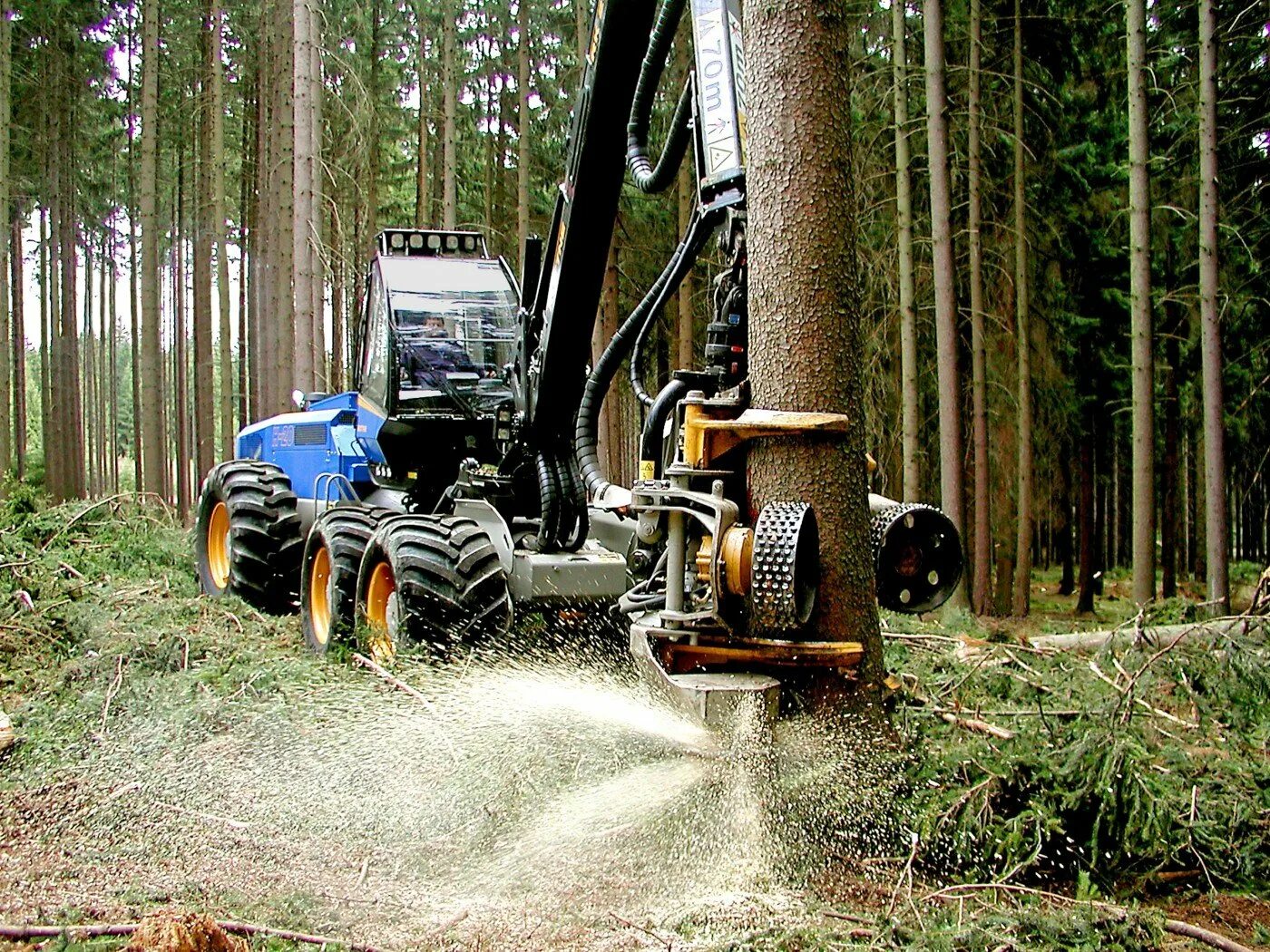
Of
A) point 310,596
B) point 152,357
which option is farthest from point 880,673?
point 152,357

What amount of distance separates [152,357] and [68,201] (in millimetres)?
9529

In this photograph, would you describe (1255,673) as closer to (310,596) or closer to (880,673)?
(880,673)

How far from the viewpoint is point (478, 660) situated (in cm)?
600

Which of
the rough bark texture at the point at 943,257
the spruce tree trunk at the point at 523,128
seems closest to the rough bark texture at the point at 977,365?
the rough bark texture at the point at 943,257

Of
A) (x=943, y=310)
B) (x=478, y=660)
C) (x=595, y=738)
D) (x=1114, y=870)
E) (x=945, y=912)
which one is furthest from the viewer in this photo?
(x=943, y=310)

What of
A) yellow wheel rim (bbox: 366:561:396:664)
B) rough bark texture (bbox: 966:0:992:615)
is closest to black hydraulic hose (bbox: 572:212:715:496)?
yellow wheel rim (bbox: 366:561:396:664)

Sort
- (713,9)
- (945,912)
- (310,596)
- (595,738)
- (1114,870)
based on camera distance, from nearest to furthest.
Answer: (945,912) → (1114,870) → (595,738) → (713,9) → (310,596)

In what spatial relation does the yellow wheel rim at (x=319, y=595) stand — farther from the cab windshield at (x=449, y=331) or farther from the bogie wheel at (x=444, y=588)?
the bogie wheel at (x=444, y=588)

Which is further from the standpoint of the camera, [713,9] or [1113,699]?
[713,9]

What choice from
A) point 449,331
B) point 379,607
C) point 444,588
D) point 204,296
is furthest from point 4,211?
point 444,588

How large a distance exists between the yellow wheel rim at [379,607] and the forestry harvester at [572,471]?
13mm

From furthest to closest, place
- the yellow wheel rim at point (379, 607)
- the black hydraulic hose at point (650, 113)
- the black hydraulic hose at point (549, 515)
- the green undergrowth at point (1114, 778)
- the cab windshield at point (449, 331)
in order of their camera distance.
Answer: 1. the cab windshield at point (449, 331)
2. the black hydraulic hose at point (549, 515)
3. the yellow wheel rim at point (379, 607)
4. the black hydraulic hose at point (650, 113)
5. the green undergrowth at point (1114, 778)

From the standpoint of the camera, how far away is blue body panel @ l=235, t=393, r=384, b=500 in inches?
343

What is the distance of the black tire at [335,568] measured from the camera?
719 centimetres
